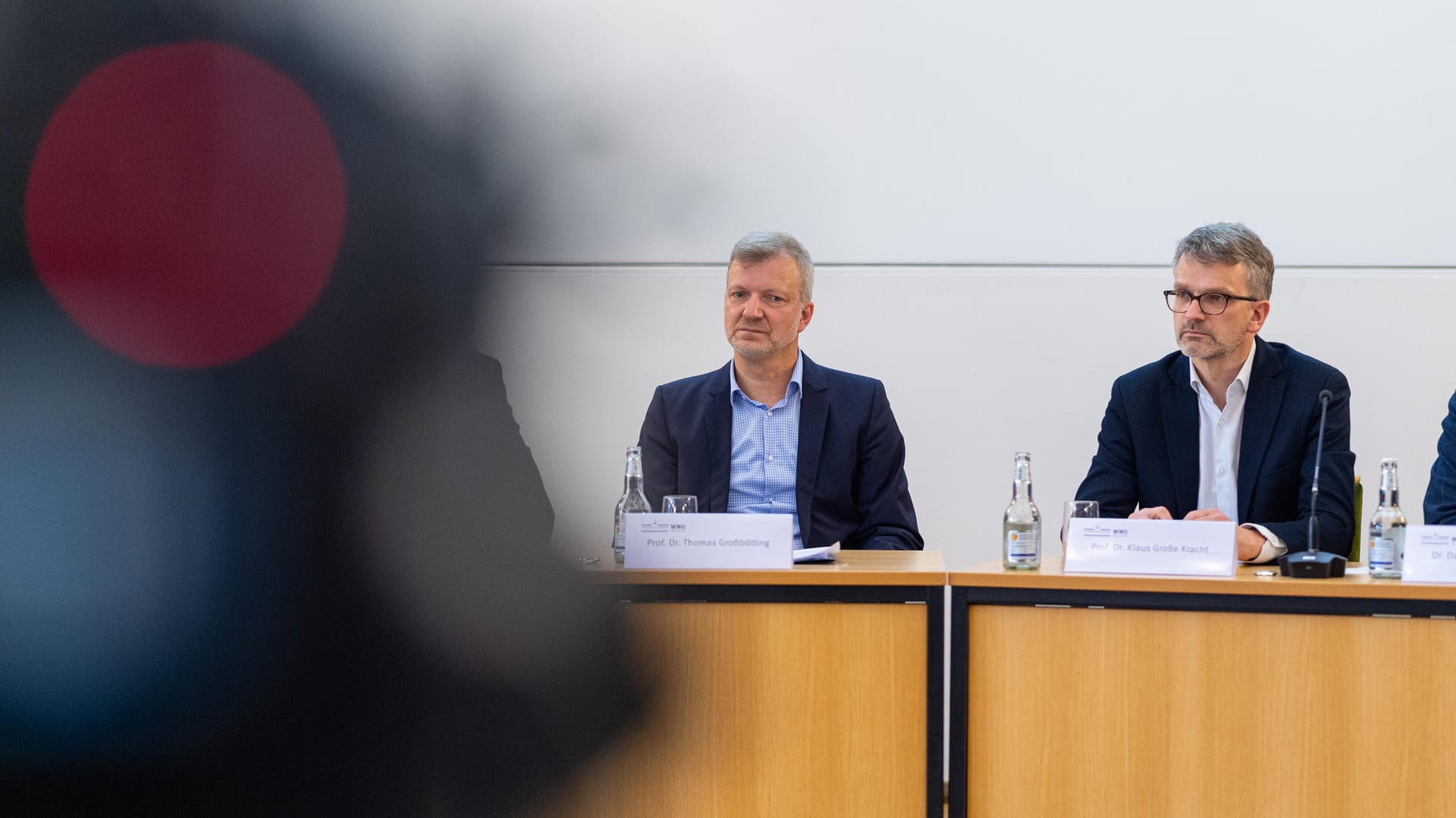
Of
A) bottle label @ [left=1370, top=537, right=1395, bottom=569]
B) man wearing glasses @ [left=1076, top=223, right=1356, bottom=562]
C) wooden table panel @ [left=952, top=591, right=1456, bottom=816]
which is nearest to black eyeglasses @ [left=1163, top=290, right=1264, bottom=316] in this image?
man wearing glasses @ [left=1076, top=223, right=1356, bottom=562]

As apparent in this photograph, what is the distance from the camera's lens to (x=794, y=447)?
2781 millimetres

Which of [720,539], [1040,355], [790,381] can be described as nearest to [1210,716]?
[720,539]

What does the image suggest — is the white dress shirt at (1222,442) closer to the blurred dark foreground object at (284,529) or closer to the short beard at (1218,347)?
the short beard at (1218,347)

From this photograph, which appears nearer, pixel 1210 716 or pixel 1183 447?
pixel 1210 716

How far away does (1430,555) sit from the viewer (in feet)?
5.64

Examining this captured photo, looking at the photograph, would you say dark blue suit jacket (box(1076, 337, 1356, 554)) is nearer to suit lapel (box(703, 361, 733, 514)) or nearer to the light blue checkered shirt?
the light blue checkered shirt

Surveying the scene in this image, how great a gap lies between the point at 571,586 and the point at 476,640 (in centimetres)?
3

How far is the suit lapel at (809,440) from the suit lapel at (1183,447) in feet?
2.52

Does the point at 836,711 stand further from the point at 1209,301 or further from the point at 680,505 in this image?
the point at 1209,301

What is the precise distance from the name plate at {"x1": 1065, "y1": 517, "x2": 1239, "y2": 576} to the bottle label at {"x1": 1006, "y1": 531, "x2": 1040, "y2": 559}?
6 centimetres

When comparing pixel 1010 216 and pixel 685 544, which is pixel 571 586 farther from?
pixel 1010 216

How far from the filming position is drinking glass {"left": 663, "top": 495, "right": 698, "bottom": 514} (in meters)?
1.91

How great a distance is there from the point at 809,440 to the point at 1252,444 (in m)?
0.96

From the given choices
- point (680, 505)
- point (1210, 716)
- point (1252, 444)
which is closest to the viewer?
point (1210, 716)
